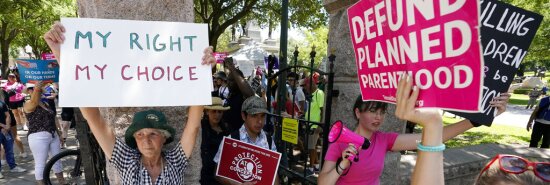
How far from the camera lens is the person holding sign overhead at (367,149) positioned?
6.67 feet

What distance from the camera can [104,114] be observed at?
2.27 m

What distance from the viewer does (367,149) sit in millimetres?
2217

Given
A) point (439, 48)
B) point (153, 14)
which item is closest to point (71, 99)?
point (153, 14)

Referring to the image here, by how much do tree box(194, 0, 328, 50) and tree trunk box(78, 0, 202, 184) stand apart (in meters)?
11.5

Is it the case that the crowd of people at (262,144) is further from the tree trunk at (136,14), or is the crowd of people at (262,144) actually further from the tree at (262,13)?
the tree at (262,13)

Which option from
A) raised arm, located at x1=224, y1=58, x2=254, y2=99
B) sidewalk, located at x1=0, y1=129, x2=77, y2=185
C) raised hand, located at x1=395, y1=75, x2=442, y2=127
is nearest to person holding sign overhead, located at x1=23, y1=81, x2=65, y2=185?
sidewalk, located at x1=0, y1=129, x2=77, y2=185

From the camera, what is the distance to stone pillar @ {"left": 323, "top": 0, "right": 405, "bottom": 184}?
279 centimetres

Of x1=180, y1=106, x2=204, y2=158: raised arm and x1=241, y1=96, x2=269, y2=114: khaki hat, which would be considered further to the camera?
x1=241, y1=96, x2=269, y2=114: khaki hat

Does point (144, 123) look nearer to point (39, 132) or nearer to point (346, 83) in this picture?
point (346, 83)

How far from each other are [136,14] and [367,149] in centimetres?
171

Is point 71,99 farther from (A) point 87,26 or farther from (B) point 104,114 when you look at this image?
(B) point 104,114

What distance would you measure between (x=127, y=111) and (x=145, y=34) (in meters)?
0.66

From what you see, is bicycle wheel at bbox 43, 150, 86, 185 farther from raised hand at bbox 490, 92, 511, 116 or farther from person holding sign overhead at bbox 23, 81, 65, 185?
raised hand at bbox 490, 92, 511, 116

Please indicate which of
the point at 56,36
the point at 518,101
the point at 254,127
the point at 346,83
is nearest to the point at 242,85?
the point at 254,127
